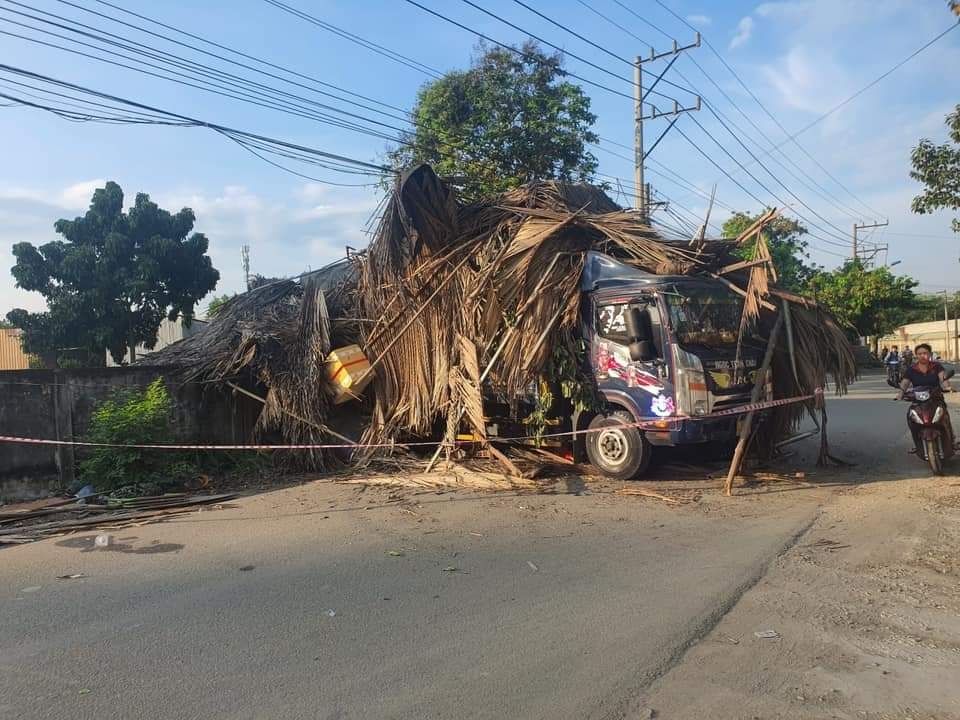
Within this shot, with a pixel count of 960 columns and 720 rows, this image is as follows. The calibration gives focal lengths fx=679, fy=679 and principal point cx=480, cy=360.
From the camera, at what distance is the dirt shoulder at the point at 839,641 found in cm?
320

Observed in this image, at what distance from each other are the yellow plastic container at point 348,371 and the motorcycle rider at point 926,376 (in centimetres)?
713

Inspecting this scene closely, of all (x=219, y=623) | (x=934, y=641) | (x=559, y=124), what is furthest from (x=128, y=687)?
(x=559, y=124)

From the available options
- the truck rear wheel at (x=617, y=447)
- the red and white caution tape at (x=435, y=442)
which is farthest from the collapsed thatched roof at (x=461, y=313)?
the truck rear wheel at (x=617, y=447)

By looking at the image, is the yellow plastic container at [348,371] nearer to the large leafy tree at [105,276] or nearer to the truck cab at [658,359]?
the truck cab at [658,359]

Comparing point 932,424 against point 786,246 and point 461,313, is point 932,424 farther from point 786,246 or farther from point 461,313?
point 786,246

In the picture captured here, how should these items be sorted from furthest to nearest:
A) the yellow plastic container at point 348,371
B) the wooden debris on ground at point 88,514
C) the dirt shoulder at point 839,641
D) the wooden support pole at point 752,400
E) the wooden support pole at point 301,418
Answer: the wooden support pole at point 301,418 < the yellow plastic container at point 348,371 < the wooden support pole at point 752,400 < the wooden debris on ground at point 88,514 < the dirt shoulder at point 839,641

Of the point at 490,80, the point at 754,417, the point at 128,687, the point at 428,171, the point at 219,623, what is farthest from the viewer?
the point at 490,80

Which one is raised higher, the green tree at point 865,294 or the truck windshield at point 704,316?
the green tree at point 865,294

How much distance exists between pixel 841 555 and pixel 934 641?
5.27 feet

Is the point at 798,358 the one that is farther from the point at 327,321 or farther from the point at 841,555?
the point at 327,321

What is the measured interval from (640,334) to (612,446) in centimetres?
156

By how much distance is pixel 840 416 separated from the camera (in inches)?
605

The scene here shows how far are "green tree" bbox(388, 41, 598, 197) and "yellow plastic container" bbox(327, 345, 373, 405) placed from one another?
10.8 m

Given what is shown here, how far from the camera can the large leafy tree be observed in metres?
18.3
